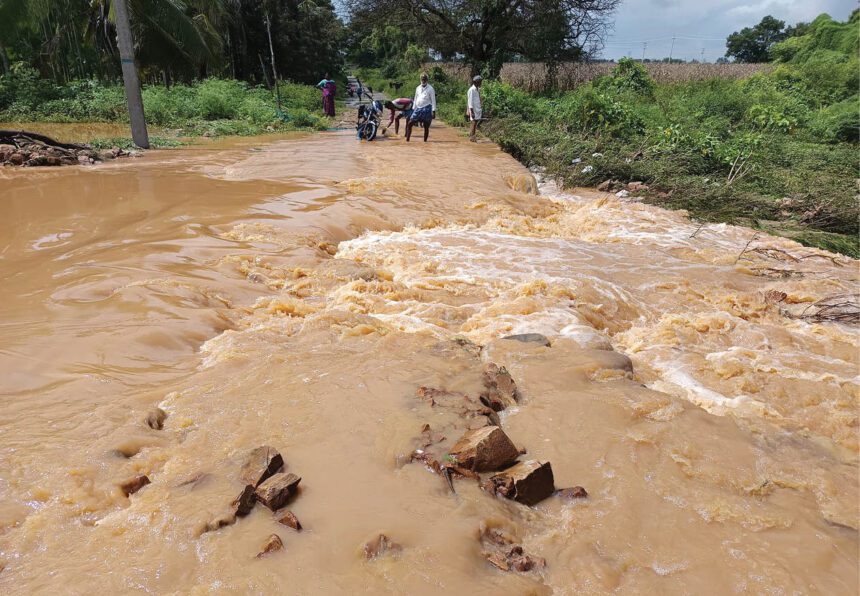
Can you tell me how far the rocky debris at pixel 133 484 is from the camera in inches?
92.8

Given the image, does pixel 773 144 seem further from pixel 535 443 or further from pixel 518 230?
pixel 535 443

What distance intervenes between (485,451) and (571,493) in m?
0.46

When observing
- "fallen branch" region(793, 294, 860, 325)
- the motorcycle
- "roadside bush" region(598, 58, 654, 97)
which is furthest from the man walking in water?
"fallen branch" region(793, 294, 860, 325)

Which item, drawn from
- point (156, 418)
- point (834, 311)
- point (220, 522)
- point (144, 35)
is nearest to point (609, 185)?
point (834, 311)

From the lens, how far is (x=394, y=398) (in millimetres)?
3221

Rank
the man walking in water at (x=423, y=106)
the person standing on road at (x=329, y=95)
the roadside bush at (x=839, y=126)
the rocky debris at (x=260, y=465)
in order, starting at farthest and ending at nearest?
→ the person standing on road at (x=329, y=95) < the roadside bush at (x=839, y=126) < the man walking in water at (x=423, y=106) < the rocky debris at (x=260, y=465)

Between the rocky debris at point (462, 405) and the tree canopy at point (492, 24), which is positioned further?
the tree canopy at point (492, 24)

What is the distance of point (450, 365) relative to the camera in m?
3.70

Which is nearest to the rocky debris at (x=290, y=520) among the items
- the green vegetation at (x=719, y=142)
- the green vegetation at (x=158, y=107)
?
the green vegetation at (x=719, y=142)

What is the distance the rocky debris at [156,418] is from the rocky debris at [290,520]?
1039 millimetres

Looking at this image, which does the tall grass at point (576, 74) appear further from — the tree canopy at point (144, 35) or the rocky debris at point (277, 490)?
the rocky debris at point (277, 490)

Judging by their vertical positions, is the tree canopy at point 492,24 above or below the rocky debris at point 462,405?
above

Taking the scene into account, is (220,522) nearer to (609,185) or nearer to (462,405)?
(462,405)

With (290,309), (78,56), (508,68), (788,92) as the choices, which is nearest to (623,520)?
(290,309)
